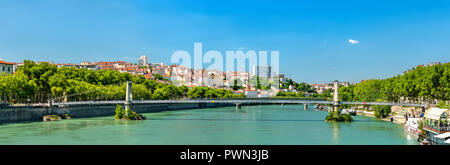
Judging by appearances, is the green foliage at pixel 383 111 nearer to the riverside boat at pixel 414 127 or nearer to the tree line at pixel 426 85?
the tree line at pixel 426 85

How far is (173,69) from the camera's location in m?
132

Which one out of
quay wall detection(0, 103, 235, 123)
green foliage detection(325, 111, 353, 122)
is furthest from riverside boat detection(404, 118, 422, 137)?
quay wall detection(0, 103, 235, 123)

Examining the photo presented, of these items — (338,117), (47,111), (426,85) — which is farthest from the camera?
(426,85)

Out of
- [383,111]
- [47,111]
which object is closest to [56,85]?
[47,111]

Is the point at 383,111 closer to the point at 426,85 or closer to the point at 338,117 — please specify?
the point at 426,85

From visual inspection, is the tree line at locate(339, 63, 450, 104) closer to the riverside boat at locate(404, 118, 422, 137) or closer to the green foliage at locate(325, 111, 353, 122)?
the green foliage at locate(325, 111, 353, 122)

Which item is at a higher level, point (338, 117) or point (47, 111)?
point (47, 111)

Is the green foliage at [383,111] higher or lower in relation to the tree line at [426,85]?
lower

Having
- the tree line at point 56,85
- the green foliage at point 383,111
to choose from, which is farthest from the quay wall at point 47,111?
the green foliage at point 383,111

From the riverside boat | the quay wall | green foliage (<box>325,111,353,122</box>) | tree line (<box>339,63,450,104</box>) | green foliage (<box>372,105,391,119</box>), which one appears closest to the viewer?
the riverside boat

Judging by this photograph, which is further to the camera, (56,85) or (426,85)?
(56,85)

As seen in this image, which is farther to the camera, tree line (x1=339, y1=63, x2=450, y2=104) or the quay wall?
tree line (x1=339, y1=63, x2=450, y2=104)
